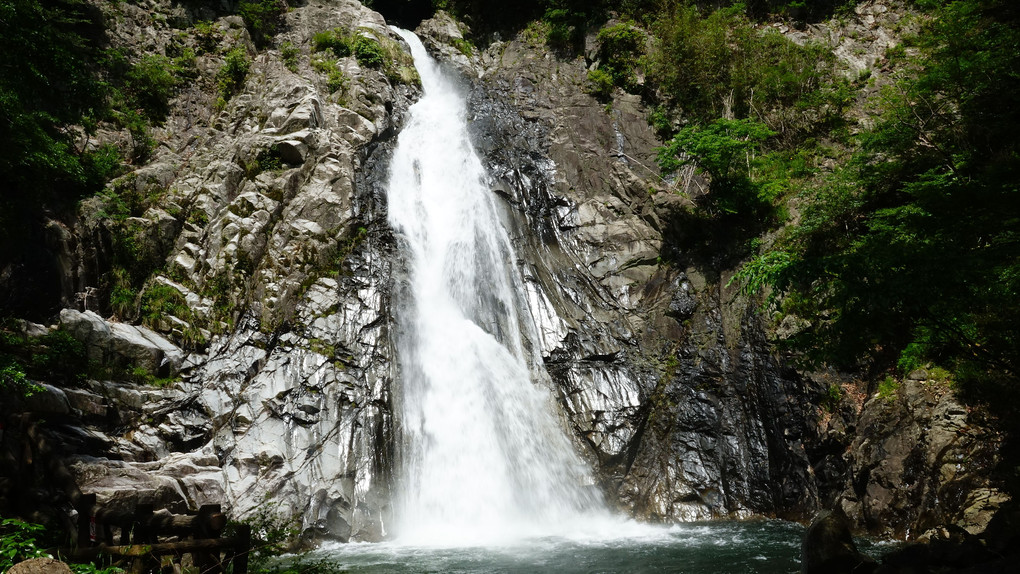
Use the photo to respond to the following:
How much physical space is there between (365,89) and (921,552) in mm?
21455

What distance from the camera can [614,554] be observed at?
9.37 m

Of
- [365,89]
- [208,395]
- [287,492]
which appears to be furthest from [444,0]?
[287,492]

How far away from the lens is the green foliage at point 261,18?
2297cm

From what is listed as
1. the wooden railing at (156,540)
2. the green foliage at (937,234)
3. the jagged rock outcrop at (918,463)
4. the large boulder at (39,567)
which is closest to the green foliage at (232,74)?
the wooden railing at (156,540)

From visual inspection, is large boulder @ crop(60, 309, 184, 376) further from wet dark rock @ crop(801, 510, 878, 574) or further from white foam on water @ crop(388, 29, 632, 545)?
wet dark rock @ crop(801, 510, 878, 574)

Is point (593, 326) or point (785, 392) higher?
point (593, 326)

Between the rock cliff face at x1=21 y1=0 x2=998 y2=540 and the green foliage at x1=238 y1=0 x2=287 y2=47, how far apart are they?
3.69 metres

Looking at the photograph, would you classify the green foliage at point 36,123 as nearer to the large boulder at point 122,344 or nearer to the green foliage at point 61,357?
the large boulder at point 122,344

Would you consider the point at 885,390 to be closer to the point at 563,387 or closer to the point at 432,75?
the point at 563,387

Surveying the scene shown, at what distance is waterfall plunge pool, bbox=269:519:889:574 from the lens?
329 inches

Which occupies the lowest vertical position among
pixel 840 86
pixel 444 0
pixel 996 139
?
pixel 996 139

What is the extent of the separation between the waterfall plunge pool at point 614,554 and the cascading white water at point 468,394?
111cm

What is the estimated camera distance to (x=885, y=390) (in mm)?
10445

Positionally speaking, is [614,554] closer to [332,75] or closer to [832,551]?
[832,551]
